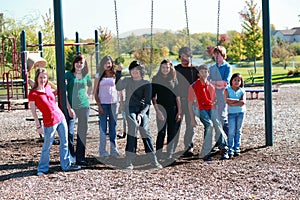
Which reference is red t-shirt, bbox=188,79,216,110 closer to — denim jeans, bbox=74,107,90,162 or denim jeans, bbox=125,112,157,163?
denim jeans, bbox=125,112,157,163

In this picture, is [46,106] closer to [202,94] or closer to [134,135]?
[134,135]

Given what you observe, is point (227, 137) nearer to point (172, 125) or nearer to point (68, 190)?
point (172, 125)

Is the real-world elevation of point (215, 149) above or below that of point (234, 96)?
below

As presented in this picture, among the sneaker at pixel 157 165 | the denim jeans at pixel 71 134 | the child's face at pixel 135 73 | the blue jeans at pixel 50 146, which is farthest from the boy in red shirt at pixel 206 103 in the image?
the blue jeans at pixel 50 146

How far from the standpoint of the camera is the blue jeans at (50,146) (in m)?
6.79

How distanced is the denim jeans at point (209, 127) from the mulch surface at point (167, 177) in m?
0.22

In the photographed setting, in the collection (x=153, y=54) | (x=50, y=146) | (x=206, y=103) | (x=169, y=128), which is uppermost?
(x=153, y=54)

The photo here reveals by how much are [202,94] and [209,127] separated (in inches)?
18.4

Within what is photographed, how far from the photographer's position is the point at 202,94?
7.52 metres

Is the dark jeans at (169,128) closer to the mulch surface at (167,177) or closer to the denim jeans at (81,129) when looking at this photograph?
the mulch surface at (167,177)

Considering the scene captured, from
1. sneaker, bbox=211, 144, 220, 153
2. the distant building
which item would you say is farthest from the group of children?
the distant building

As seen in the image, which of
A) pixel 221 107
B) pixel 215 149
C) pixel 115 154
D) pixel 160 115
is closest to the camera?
pixel 160 115

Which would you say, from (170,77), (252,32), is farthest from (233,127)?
(252,32)

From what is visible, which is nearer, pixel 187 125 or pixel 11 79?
pixel 187 125
